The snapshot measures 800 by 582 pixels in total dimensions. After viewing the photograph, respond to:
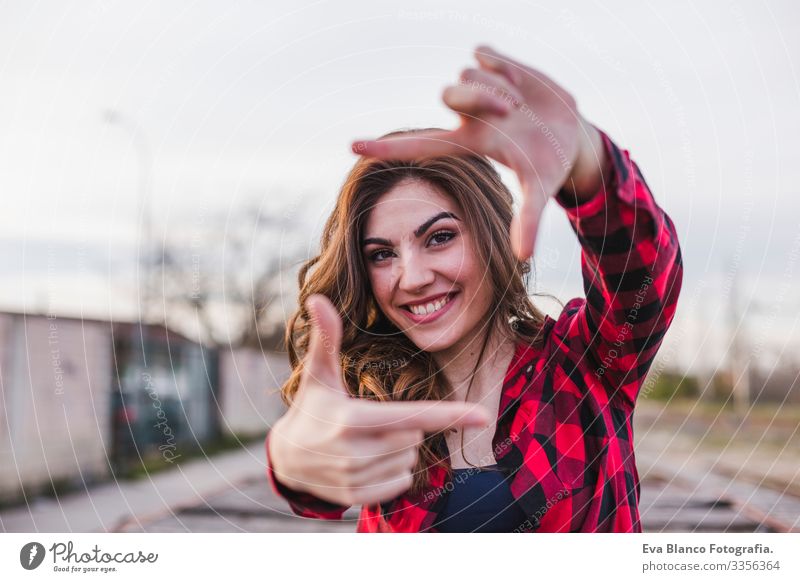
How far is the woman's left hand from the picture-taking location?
2.37ft

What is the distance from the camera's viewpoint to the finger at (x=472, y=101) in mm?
720

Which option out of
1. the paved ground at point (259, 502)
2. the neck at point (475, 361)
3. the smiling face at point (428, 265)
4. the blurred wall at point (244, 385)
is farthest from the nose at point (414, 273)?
the blurred wall at point (244, 385)

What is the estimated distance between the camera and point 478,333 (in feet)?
3.71

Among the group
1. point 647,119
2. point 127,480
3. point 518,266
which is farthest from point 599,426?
point 127,480

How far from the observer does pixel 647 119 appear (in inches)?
56.4

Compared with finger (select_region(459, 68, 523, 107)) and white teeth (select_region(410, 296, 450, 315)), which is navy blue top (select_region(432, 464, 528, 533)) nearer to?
white teeth (select_region(410, 296, 450, 315))

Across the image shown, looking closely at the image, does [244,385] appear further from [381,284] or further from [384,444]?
[384,444]

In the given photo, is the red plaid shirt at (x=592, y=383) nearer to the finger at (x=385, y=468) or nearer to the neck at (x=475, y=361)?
the neck at (x=475, y=361)

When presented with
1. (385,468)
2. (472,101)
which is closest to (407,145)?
(472,101)

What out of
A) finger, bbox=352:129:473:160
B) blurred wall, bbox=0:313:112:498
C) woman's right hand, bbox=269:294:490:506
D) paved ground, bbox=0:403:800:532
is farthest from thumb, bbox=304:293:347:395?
blurred wall, bbox=0:313:112:498

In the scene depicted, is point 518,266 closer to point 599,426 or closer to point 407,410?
point 599,426

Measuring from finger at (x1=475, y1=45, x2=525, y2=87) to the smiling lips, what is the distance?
40cm

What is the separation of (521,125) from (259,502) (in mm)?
3033

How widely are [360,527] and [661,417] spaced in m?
8.66
